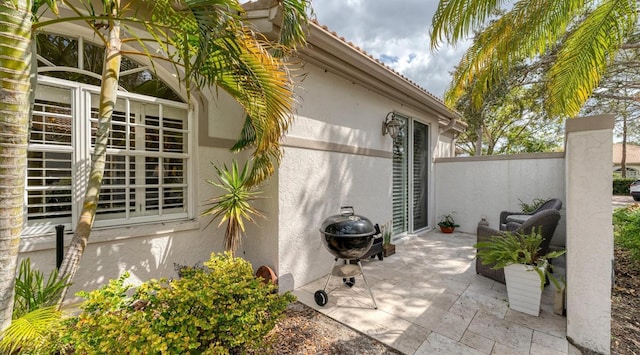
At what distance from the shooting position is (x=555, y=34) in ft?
15.5

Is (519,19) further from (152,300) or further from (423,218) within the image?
(152,300)

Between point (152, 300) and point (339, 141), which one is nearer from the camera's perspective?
point (152, 300)

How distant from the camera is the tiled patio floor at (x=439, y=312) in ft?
10.0

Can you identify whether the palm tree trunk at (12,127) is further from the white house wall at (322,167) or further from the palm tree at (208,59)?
the white house wall at (322,167)

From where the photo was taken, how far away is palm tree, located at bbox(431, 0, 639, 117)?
14.0ft

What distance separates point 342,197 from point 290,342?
3.02m

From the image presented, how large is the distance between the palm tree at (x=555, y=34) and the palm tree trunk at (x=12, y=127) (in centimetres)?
530

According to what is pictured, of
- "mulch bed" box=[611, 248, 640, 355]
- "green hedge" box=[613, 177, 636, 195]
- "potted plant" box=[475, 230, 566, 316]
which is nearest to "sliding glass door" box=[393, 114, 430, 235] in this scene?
"potted plant" box=[475, 230, 566, 316]

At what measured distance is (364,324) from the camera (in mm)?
3477

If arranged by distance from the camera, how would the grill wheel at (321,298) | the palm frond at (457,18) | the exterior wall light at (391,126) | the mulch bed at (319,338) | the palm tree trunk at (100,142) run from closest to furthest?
the palm tree trunk at (100,142)
the mulch bed at (319,338)
the grill wheel at (321,298)
the palm frond at (457,18)
the exterior wall light at (391,126)

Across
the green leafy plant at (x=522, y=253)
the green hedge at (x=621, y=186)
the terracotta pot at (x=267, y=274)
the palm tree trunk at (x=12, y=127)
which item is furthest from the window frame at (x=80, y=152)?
the green hedge at (x=621, y=186)

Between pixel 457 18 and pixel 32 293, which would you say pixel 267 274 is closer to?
pixel 32 293

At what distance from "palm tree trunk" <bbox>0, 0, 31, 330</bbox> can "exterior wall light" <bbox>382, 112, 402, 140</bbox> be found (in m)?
6.20

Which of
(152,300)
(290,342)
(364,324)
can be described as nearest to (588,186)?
(364,324)
